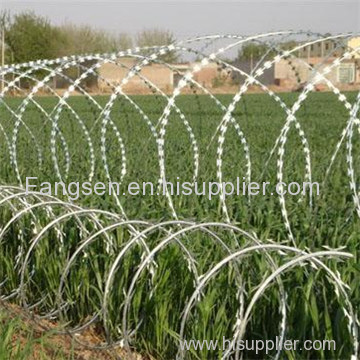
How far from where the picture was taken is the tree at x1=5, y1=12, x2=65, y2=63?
172ft

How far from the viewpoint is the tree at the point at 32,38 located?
52.5 meters

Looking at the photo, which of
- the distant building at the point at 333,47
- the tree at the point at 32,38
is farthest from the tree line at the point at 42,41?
the distant building at the point at 333,47

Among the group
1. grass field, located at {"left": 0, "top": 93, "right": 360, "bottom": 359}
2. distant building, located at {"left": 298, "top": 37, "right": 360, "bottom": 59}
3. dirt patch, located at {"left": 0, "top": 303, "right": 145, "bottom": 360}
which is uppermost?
distant building, located at {"left": 298, "top": 37, "right": 360, "bottom": 59}

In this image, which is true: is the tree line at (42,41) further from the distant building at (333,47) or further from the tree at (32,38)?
the distant building at (333,47)

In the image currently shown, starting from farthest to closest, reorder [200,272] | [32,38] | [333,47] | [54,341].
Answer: [32,38] → [333,47] → [54,341] → [200,272]

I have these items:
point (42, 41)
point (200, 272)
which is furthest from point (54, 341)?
point (42, 41)

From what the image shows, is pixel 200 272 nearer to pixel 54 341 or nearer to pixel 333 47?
pixel 54 341

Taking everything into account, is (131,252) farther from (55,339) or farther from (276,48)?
(276,48)

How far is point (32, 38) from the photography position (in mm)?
52750

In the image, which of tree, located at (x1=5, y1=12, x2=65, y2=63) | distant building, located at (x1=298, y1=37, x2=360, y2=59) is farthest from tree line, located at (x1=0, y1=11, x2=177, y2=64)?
distant building, located at (x1=298, y1=37, x2=360, y2=59)

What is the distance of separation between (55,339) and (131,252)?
703 mm

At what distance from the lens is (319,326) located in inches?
128

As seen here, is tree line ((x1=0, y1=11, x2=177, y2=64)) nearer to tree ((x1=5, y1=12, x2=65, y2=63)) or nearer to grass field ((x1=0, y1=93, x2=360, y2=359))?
tree ((x1=5, y1=12, x2=65, y2=63))

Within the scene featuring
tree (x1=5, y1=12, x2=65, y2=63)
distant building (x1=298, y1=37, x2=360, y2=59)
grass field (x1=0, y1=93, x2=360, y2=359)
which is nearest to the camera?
grass field (x1=0, y1=93, x2=360, y2=359)
